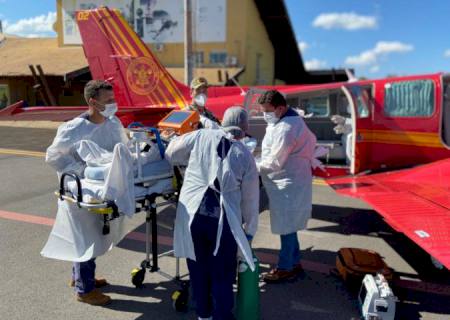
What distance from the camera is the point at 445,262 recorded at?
115 inches

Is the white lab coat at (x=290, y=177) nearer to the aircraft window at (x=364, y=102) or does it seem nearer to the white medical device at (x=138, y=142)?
the white medical device at (x=138, y=142)

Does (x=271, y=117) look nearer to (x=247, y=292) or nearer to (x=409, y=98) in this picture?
(x=247, y=292)

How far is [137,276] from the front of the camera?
3770mm

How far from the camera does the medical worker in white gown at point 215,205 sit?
2672 mm

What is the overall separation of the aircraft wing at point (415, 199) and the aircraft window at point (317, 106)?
2787 mm

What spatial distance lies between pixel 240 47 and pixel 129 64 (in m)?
14.2

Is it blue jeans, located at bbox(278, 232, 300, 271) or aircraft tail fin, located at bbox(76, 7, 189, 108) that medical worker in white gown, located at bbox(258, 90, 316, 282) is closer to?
blue jeans, located at bbox(278, 232, 300, 271)

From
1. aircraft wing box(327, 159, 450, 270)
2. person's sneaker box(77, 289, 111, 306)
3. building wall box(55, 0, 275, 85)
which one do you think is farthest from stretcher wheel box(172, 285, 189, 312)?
building wall box(55, 0, 275, 85)

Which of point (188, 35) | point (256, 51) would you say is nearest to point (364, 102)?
point (188, 35)

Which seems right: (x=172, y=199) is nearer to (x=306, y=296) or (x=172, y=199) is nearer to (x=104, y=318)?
(x=104, y=318)

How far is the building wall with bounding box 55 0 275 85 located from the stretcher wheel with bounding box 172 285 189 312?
66.1 feet

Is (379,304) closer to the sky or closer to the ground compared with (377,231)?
closer to the sky

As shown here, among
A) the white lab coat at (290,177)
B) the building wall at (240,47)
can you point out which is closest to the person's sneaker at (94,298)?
the white lab coat at (290,177)

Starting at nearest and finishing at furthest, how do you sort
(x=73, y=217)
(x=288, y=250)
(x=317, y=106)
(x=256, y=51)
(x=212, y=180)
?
(x=212, y=180) → (x=73, y=217) → (x=288, y=250) → (x=317, y=106) → (x=256, y=51)
